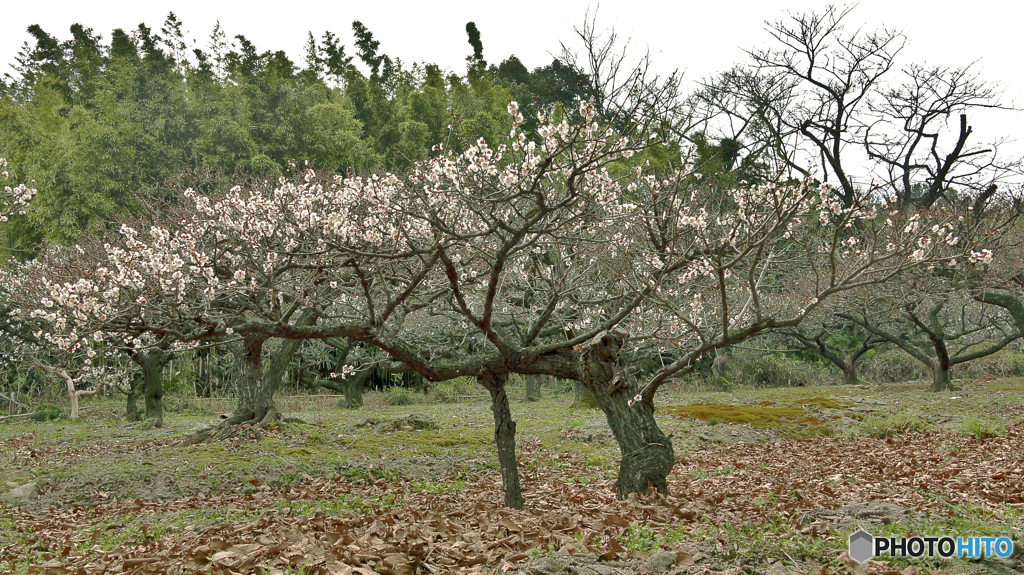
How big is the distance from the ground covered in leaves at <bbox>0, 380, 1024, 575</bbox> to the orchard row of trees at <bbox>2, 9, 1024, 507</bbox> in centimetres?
104

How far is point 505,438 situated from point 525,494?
4.12 ft

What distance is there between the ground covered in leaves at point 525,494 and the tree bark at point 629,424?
239mm

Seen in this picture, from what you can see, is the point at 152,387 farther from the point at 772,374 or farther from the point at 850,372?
the point at 850,372

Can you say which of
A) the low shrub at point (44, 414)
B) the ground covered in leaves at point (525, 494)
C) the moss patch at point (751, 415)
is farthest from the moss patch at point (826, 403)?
the low shrub at point (44, 414)

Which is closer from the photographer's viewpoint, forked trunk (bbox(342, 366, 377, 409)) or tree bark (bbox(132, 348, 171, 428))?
tree bark (bbox(132, 348, 171, 428))

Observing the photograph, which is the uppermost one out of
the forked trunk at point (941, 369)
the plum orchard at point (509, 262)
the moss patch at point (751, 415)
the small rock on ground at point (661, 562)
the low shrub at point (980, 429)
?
the plum orchard at point (509, 262)

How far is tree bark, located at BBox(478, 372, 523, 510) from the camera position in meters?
5.13

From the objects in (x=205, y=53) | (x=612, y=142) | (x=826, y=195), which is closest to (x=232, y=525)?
(x=612, y=142)

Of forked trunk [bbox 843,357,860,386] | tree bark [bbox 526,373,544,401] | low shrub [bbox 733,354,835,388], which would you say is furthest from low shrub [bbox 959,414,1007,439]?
low shrub [bbox 733,354,835,388]

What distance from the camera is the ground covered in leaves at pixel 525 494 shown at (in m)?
3.25

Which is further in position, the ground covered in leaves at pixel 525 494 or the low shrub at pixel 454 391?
the low shrub at pixel 454 391

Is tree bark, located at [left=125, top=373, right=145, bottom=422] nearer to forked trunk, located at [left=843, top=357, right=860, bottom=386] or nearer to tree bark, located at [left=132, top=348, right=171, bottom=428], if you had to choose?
tree bark, located at [left=132, top=348, right=171, bottom=428]

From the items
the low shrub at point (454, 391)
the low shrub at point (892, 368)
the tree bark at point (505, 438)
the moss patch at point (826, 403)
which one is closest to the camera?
the tree bark at point (505, 438)

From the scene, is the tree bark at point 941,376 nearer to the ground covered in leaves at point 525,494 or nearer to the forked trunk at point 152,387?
the ground covered in leaves at point 525,494
